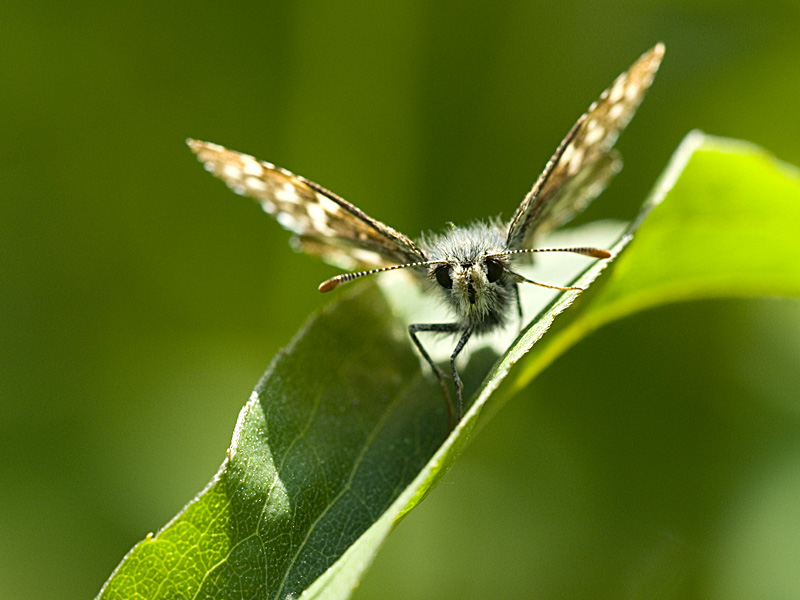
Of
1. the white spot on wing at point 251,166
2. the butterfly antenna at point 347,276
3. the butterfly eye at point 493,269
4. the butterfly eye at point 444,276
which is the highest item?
the white spot on wing at point 251,166

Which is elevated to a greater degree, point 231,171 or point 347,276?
point 231,171

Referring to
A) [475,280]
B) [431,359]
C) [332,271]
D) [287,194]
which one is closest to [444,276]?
[475,280]

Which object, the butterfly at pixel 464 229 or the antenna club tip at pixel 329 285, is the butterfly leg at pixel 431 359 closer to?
the butterfly at pixel 464 229

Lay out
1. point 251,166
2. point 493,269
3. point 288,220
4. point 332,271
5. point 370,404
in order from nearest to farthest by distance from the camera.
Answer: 1. point 370,404
2. point 493,269
3. point 251,166
4. point 288,220
5. point 332,271

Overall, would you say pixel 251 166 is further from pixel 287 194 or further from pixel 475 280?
pixel 475 280

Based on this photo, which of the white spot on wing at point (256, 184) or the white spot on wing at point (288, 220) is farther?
the white spot on wing at point (288, 220)

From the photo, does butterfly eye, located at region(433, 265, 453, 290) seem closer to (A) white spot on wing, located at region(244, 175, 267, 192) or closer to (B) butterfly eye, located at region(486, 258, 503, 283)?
(B) butterfly eye, located at region(486, 258, 503, 283)

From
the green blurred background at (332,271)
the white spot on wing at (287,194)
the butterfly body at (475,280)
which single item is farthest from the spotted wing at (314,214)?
the green blurred background at (332,271)
